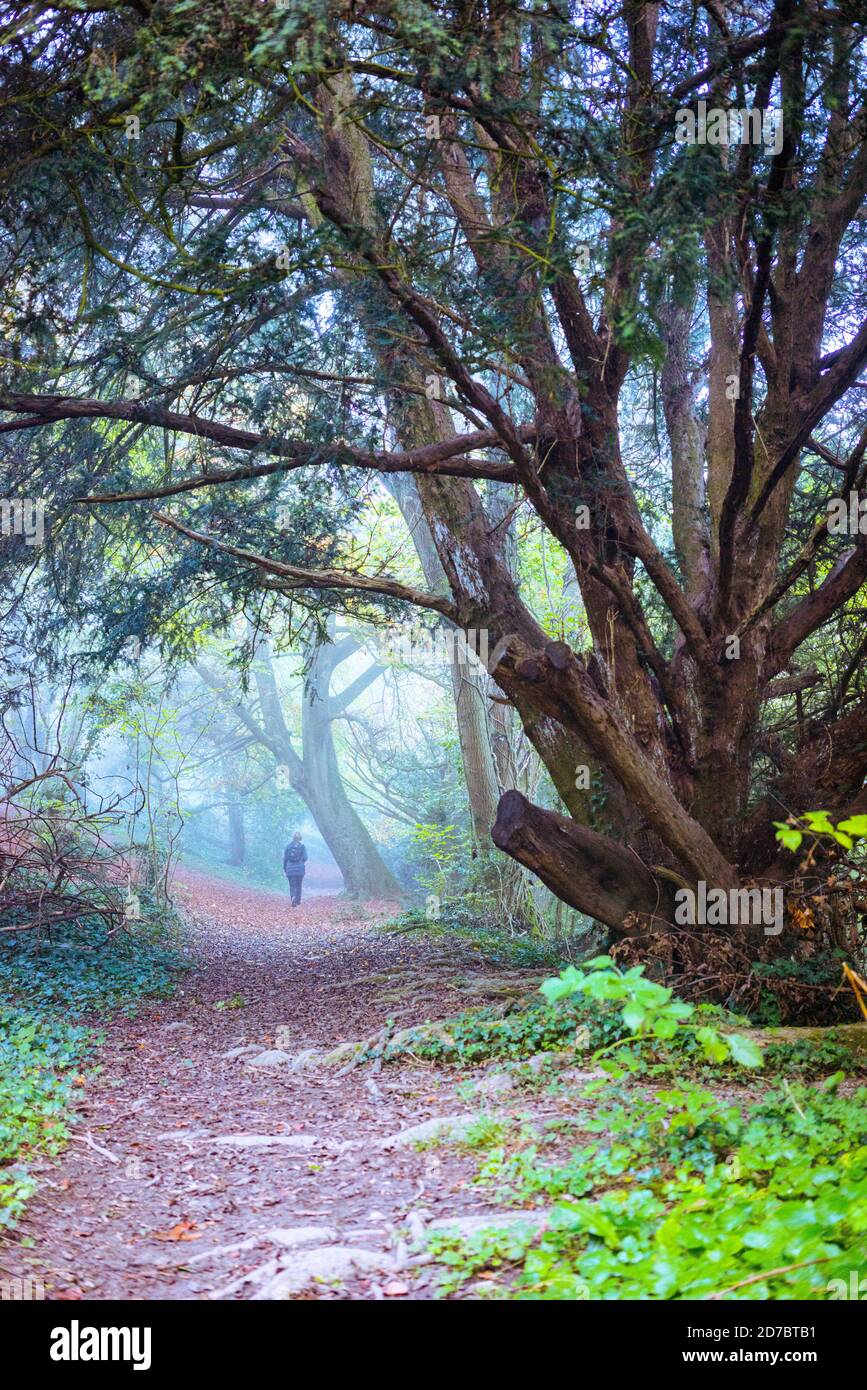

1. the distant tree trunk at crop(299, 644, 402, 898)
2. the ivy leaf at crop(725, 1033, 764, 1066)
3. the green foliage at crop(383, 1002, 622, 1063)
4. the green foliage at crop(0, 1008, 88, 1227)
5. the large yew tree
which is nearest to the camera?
the ivy leaf at crop(725, 1033, 764, 1066)

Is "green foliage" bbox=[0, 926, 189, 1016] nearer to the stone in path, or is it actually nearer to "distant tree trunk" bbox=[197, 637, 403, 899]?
the stone in path

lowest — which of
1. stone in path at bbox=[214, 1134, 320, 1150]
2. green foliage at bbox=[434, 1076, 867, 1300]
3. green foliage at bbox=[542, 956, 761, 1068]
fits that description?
stone in path at bbox=[214, 1134, 320, 1150]

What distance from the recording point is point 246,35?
442 cm

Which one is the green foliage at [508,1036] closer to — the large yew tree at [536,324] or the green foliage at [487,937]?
the large yew tree at [536,324]

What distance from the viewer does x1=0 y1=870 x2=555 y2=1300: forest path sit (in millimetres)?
3566

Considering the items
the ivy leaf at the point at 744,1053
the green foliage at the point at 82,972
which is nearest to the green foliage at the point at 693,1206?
the ivy leaf at the point at 744,1053

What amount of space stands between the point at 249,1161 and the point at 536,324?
4.91 metres

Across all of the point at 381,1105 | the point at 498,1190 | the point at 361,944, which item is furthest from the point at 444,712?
the point at 498,1190

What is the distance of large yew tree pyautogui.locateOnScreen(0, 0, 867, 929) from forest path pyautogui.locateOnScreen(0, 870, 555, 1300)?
2289 millimetres

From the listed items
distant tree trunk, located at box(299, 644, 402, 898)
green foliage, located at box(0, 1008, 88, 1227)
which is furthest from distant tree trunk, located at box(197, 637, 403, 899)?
green foliage, located at box(0, 1008, 88, 1227)

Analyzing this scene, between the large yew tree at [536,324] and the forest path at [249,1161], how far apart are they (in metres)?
2.29

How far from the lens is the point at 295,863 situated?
23719 mm

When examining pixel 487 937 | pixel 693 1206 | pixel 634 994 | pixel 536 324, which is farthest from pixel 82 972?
pixel 634 994
